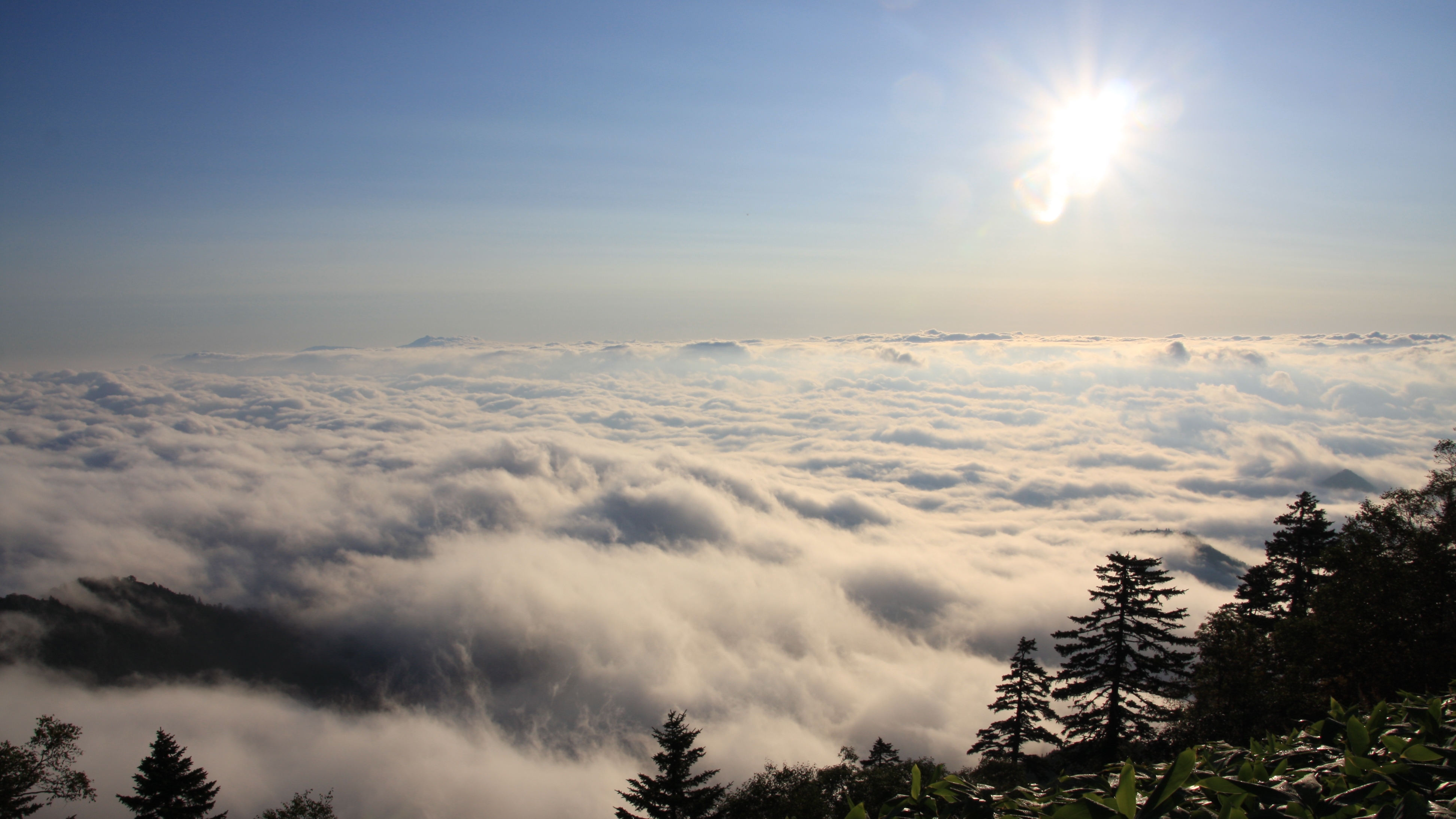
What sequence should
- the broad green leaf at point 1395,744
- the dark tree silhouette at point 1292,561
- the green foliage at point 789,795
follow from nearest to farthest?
the broad green leaf at point 1395,744
the green foliage at point 789,795
the dark tree silhouette at point 1292,561

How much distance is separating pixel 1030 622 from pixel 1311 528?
17351 centimetres

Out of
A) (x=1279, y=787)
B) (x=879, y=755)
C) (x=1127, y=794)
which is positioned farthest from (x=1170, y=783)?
(x=879, y=755)

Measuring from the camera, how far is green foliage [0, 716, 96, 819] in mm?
29297

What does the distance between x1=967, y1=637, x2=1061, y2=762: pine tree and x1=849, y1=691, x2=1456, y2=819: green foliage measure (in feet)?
106

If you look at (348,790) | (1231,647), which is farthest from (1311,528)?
(348,790)

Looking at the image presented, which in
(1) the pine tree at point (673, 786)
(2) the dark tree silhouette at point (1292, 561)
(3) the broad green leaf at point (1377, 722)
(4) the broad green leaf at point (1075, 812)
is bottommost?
(1) the pine tree at point (673, 786)

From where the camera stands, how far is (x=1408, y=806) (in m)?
2.64

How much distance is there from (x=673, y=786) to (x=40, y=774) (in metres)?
32.3

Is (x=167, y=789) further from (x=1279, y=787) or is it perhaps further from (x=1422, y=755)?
(x=1422, y=755)

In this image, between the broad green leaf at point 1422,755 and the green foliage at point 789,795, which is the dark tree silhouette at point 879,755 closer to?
the green foliage at point 789,795

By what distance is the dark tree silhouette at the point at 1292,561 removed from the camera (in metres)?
33.4

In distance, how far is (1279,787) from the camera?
137 inches

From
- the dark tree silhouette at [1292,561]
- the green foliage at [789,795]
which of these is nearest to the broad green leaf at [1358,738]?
the green foliage at [789,795]

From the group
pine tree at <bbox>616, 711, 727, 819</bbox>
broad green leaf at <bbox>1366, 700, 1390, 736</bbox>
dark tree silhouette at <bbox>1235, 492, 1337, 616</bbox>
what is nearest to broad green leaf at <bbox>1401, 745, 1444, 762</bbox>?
broad green leaf at <bbox>1366, 700, 1390, 736</bbox>
